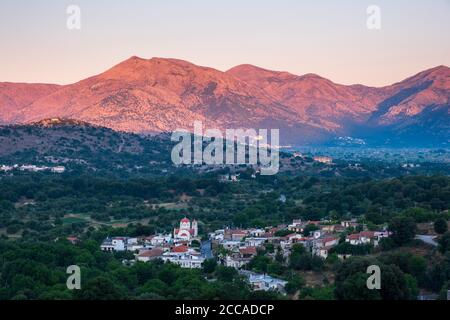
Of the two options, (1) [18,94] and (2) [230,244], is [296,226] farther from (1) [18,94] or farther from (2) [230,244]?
(1) [18,94]

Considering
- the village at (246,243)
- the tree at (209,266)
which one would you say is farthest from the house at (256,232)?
the tree at (209,266)

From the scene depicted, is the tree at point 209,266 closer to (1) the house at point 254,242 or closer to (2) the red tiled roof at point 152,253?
(2) the red tiled roof at point 152,253

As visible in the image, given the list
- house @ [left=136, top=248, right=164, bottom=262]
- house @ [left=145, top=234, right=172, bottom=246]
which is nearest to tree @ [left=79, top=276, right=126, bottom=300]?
house @ [left=136, top=248, right=164, bottom=262]

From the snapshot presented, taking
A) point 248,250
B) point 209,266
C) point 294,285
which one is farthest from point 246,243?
point 294,285

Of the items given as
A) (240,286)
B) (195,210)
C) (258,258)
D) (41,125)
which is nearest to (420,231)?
(258,258)
